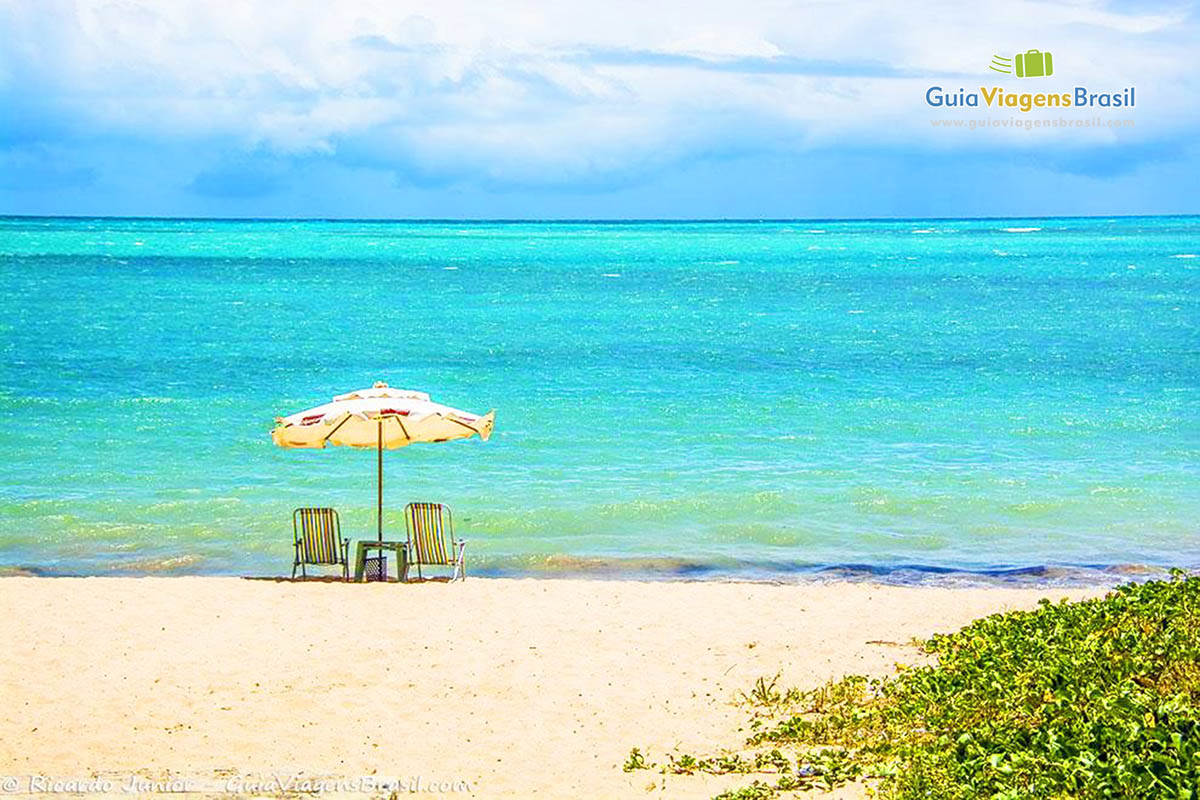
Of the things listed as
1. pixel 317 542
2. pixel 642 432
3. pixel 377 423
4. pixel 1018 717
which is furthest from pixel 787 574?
pixel 642 432

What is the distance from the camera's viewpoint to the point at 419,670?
10242 mm

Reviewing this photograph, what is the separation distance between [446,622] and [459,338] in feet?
111

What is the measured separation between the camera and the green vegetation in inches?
244

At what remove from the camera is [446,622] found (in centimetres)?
1185

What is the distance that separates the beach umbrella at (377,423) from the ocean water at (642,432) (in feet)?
6.88

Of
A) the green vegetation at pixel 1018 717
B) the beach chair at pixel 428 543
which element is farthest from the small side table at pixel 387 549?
the green vegetation at pixel 1018 717

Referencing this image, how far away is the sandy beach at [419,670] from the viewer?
26.4 feet

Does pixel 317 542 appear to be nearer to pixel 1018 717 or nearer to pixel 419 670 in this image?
pixel 419 670

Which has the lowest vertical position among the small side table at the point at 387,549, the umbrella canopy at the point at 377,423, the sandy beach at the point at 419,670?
the sandy beach at the point at 419,670

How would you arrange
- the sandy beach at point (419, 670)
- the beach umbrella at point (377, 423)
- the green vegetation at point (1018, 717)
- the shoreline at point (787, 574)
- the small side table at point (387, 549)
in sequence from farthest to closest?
the shoreline at point (787, 574)
the small side table at point (387, 549)
the beach umbrella at point (377, 423)
the sandy beach at point (419, 670)
the green vegetation at point (1018, 717)

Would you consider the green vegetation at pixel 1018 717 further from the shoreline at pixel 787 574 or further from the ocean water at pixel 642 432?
the ocean water at pixel 642 432

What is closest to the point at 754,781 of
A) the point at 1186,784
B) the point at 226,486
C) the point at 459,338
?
the point at 1186,784

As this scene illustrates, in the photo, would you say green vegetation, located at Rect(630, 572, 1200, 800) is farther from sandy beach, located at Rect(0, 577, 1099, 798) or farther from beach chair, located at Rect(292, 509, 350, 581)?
beach chair, located at Rect(292, 509, 350, 581)

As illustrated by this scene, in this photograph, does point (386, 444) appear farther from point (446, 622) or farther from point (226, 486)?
point (226, 486)
